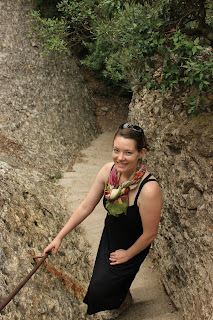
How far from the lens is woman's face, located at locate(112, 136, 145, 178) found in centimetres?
219

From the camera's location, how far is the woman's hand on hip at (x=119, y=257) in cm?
246

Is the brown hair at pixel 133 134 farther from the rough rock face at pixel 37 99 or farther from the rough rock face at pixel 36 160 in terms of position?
the rough rock face at pixel 37 99

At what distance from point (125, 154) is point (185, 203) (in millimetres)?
1090

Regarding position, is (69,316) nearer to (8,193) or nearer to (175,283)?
(175,283)

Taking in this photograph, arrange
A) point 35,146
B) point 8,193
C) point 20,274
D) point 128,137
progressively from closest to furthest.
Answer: point 128,137 < point 20,274 < point 8,193 < point 35,146

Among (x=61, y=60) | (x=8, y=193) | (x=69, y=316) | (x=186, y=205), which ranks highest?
(x=61, y=60)

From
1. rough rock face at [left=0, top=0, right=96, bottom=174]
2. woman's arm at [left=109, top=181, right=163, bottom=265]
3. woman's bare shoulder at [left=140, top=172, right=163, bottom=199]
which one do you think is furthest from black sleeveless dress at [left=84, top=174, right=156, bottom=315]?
rough rock face at [left=0, top=0, right=96, bottom=174]

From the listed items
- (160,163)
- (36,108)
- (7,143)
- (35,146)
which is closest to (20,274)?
(160,163)

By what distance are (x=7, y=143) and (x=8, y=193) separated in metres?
2.54

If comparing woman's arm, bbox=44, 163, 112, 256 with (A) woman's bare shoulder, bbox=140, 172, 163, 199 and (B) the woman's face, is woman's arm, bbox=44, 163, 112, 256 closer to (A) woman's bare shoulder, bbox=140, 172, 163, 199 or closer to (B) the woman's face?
(B) the woman's face

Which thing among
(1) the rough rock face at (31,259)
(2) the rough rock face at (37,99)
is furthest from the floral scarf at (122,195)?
(2) the rough rock face at (37,99)

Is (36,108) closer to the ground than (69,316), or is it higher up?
higher up

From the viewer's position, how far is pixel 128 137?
2.20 m

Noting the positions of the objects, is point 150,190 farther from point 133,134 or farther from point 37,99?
point 37,99
